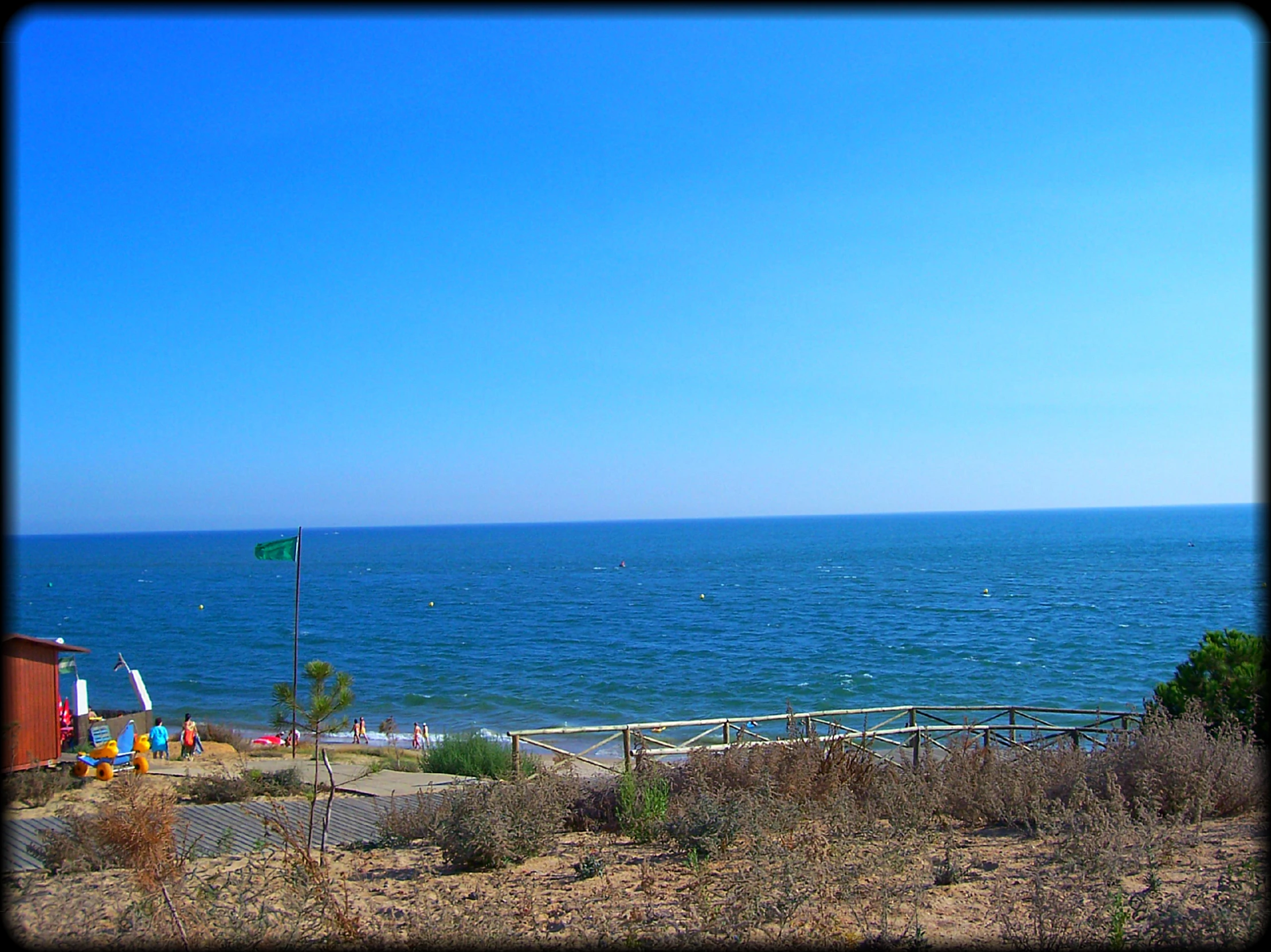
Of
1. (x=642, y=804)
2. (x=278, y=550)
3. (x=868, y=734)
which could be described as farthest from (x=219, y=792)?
(x=868, y=734)

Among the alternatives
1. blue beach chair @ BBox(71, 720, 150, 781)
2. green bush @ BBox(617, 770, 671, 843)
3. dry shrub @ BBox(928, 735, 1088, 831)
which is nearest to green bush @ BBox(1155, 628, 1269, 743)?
dry shrub @ BBox(928, 735, 1088, 831)

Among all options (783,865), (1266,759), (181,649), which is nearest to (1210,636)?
(1266,759)

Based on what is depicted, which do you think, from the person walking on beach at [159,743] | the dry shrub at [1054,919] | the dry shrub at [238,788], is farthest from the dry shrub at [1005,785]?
the person walking on beach at [159,743]

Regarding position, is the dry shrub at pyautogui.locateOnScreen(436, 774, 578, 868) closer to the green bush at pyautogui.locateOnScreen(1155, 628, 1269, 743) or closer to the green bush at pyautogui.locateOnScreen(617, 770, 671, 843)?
the green bush at pyautogui.locateOnScreen(617, 770, 671, 843)

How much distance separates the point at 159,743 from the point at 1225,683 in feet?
68.1

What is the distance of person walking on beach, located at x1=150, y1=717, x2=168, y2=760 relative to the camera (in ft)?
65.4

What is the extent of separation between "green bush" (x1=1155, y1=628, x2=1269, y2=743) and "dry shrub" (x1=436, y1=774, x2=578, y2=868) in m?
7.66

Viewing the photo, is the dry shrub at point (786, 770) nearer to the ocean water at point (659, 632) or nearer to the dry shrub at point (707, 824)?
the dry shrub at point (707, 824)

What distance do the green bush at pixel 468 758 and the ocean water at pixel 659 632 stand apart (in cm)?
576

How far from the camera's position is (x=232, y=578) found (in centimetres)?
10819

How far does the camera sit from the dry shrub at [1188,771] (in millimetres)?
7426

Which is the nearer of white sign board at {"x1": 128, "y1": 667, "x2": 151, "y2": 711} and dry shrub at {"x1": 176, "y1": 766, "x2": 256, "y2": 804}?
dry shrub at {"x1": 176, "y1": 766, "x2": 256, "y2": 804}

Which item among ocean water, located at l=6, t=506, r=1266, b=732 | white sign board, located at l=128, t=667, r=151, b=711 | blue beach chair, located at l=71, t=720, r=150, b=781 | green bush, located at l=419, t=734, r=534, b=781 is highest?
green bush, located at l=419, t=734, r=534, b=781

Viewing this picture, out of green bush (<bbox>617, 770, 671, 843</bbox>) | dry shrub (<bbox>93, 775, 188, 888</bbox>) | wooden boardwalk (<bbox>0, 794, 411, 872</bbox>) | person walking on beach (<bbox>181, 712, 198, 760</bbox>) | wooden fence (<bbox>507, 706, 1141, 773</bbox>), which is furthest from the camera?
person walking on beach (<bbox>181, 712, 198, 760</bbox>)
